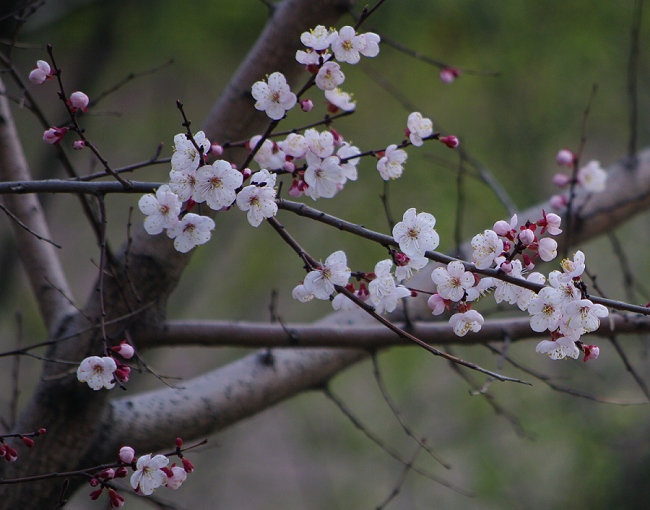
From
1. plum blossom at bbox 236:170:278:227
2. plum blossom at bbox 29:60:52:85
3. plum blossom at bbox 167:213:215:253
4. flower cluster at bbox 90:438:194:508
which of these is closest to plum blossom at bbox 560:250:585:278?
plum blossom at bbox 236:170:278:227

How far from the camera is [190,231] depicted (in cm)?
107

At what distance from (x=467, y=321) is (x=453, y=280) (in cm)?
9

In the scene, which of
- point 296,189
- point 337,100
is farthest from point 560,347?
point 337,100

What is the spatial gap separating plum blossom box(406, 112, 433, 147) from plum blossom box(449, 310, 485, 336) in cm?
35

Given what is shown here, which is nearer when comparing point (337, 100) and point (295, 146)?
point (295, 146)

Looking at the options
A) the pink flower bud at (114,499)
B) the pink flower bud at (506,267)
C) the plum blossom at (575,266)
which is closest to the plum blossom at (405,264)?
the pink flower bud at (506,267)

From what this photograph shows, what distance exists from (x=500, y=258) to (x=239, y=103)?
88 cm

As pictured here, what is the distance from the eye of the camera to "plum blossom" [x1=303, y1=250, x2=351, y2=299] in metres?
1.04

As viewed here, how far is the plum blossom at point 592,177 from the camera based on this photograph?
2.00 m

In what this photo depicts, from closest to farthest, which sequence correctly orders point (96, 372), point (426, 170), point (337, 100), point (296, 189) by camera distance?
point (96, 372)
point (296, 189)
point (337, 100)
point (426, 170)

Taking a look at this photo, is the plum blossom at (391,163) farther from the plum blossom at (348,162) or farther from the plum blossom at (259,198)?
the plum blossom at (259,198)

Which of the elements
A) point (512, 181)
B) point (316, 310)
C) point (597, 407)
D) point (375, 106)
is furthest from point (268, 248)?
point (597, 407)

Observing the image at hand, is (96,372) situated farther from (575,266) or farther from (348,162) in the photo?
(575,266)

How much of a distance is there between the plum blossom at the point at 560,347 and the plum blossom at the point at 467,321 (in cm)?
11
